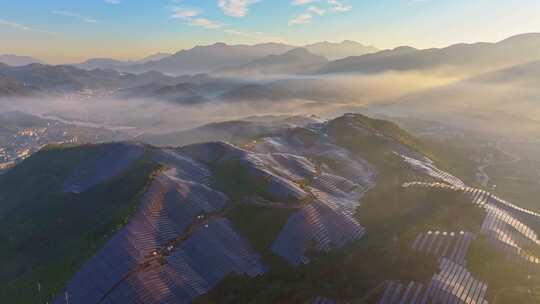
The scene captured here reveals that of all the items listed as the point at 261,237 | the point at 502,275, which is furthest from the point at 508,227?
the point at 261,237

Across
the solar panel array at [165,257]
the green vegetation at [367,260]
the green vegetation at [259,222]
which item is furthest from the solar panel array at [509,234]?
the solar panel array at [165,257]

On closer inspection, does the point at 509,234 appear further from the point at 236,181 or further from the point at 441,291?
the point at 236,181

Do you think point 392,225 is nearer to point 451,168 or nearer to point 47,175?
point 451,168

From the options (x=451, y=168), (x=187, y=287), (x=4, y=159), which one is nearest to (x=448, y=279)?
(x=187, y=287)

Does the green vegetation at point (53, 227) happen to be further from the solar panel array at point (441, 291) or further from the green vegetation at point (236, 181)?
the solar panel array at point (441, 291)

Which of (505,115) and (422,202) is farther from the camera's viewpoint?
(505,115)

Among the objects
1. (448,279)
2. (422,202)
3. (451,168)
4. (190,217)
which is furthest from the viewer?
(451,168)

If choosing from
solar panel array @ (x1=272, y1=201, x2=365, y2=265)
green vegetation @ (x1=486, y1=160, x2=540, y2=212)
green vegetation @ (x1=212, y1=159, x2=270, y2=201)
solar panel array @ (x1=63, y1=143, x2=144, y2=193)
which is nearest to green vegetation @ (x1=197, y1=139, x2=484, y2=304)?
solar panel array @ (x1=272, y1=201, x2=365, y2=265)

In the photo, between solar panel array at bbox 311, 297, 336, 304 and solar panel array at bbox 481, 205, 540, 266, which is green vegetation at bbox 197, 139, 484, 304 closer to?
solar panel array at bbox 311, 297, 336, 304
